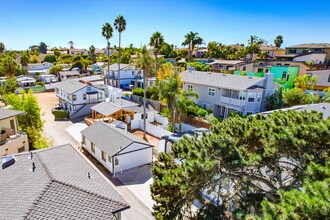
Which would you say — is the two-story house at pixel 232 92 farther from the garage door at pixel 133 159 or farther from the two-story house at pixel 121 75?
the two-story house at pixel 121 75

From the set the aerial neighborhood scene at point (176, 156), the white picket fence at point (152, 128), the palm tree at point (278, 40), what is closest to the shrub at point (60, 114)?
the aerial neighborhood scene at point (176, 156)

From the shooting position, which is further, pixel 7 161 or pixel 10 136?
pixel 10 136

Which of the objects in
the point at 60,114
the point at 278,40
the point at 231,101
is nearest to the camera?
the point at 231,101

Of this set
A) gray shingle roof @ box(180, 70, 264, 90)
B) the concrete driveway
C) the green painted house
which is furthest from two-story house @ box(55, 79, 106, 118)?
the green painted house

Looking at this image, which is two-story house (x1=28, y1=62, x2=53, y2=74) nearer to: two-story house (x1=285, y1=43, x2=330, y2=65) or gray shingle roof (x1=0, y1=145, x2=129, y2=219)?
gray shingle roof (x1=0, y1=145, x2=129, y2=219)

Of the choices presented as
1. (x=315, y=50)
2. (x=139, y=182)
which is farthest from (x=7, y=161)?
(x=315, y=50)

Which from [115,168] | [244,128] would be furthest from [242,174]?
[115,168]

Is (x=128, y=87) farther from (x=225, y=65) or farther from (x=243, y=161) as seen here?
(x=243, y=161)
